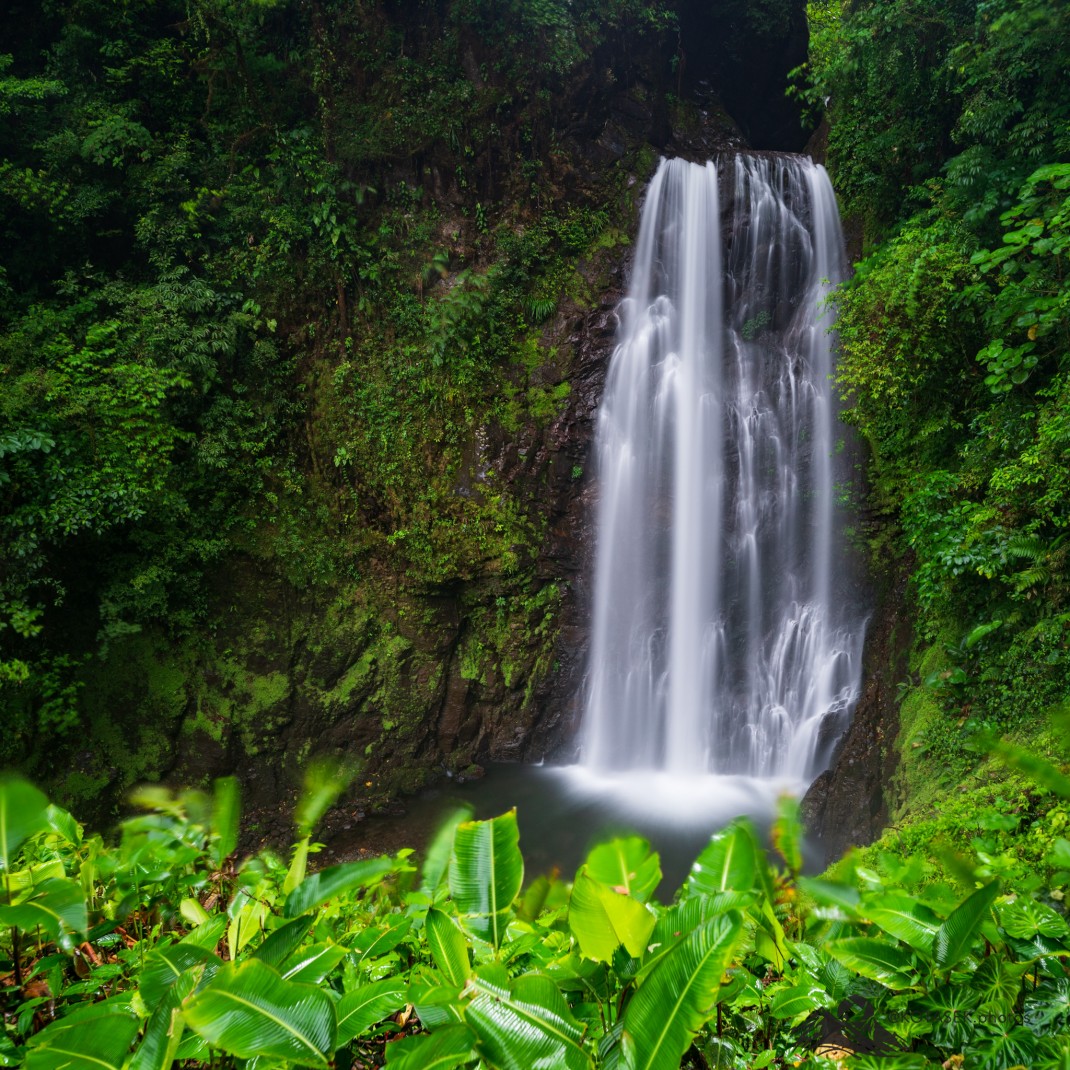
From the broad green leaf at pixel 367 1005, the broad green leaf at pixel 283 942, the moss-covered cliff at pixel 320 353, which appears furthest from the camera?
the moss-covered cliff at pixel 320 353

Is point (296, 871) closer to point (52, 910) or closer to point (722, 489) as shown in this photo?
point (52, 910)

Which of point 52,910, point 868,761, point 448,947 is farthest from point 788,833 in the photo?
point 868,761

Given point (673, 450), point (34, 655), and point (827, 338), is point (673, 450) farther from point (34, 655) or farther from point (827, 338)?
point (34, 655)

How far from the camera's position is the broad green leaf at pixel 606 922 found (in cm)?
94

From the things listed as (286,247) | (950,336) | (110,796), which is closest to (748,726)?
(950,336)

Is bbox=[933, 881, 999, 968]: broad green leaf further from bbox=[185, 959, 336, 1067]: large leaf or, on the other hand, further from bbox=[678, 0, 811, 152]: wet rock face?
bbox=[678, 0, 811, 152]: wet rock face

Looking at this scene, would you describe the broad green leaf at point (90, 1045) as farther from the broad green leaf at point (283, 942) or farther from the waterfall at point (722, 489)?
the waterfall at point (722, 489)

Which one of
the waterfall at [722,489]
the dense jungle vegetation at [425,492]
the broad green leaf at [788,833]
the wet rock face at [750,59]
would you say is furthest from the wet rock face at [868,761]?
the wet rock face at [750,59]

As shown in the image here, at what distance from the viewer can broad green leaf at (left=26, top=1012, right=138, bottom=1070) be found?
0.84 m

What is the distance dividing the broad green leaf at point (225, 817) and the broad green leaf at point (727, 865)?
38.3 inches

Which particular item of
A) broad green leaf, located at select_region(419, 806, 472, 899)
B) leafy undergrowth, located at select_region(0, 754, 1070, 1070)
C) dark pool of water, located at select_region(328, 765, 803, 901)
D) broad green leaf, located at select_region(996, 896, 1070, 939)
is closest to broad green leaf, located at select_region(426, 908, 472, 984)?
leafy undergrowth, located at select_region(0, 754, 1070, 1070)

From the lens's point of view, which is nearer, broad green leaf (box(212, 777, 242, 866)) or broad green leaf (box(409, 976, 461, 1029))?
broad green leaf (box(409, 976, 461, 1029))

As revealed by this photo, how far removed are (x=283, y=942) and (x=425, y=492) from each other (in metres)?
9.11

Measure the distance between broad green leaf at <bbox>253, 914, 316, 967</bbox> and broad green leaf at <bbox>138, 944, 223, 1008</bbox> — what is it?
115 mm
